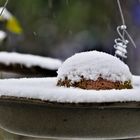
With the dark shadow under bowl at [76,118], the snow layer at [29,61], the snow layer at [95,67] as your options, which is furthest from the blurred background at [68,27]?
the dark shadow under bowl at [76,118]

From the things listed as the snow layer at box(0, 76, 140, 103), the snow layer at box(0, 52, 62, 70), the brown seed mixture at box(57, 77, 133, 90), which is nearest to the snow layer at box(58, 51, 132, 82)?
the brown seed mixture at box(57, 77, 133, 90)

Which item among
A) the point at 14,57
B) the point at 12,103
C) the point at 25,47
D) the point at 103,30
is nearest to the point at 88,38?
the point at 103,30

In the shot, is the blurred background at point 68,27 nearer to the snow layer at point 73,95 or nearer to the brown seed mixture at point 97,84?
the brown seed mixture at point 97,84

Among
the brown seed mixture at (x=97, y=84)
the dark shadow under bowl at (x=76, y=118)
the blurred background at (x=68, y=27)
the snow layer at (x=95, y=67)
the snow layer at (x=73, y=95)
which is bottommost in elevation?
the dark shadow under bowl at (x=76, y=118)

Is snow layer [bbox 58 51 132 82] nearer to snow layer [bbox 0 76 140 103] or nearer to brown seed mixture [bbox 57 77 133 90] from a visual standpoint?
brown seed mixture [bbox 57 77 133 90]

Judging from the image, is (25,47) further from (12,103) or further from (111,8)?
(12,103)

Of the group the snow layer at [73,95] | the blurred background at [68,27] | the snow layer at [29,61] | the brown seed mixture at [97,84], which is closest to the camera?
the snow layer at [73,95]

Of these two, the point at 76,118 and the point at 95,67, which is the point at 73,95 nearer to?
the point at 76,118
